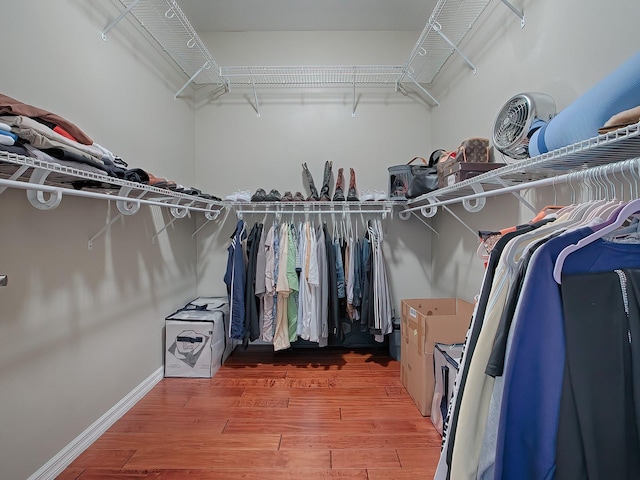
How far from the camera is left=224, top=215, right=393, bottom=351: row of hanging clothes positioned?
2.54m

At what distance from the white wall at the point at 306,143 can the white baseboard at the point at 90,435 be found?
1163mm

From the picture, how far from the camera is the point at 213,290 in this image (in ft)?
10.0

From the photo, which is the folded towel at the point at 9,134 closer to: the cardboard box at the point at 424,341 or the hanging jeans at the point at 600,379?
the hanging jeans at the point at 600,379

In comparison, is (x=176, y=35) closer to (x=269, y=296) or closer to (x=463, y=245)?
(x=269, y=296)

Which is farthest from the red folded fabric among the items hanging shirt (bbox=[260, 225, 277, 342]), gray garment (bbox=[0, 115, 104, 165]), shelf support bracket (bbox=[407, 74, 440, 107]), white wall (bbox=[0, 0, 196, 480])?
shelf support bracket (bbox=[407, 74, 440, 107])

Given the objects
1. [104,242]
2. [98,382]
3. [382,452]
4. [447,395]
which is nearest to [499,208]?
[447,395]

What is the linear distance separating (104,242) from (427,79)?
2.99 m

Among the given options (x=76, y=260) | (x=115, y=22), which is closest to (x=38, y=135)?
(x=76, y=260)

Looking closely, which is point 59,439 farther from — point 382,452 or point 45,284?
point 382,452

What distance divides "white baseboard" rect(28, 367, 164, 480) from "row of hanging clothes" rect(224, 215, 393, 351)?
699mm

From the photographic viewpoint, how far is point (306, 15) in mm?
2732

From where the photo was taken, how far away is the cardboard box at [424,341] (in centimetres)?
189

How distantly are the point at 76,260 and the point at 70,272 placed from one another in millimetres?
69

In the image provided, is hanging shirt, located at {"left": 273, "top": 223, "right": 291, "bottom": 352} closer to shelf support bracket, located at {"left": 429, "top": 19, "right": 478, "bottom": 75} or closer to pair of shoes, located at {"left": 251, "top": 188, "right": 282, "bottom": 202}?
pair of shoes, located at {"left": 251, "top": 188, "right": 282, "bottom": 202}
